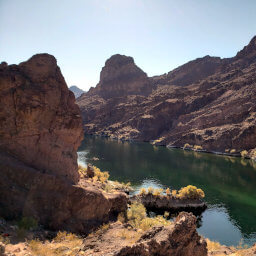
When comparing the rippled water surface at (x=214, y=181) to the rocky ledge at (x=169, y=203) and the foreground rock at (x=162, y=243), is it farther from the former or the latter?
the foreground rock at (x=162, y=243)

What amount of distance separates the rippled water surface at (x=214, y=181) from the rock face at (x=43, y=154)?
55.7 ft

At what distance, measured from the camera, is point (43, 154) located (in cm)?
2216

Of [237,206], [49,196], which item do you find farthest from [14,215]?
[237,206]

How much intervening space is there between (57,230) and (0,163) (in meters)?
6.62

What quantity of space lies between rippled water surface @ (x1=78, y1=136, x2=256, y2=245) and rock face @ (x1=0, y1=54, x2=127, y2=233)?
669 inches

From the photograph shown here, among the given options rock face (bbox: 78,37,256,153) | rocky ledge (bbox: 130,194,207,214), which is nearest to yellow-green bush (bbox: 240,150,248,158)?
rock face (bbox: 78,37,256,153)

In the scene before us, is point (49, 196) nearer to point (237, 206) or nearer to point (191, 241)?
point (191, 241)

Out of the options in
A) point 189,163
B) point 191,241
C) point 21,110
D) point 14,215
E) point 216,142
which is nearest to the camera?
point 191,241

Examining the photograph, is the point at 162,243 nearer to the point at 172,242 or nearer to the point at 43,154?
the point at 172,242

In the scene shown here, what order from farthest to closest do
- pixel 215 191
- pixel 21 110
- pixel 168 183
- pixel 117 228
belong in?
pixel 168 183
pixel 215 191
pixel 21 110
pixel 117 228

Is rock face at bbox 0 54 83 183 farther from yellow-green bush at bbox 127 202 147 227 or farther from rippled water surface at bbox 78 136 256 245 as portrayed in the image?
rippled water surface at bbox 78 136 256 245

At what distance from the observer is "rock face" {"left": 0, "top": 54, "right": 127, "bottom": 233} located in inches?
702

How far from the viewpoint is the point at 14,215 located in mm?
16125

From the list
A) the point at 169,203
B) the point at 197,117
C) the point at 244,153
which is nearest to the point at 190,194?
the point at 169,203
